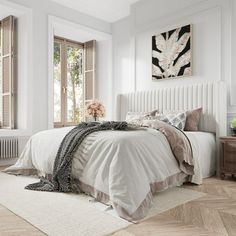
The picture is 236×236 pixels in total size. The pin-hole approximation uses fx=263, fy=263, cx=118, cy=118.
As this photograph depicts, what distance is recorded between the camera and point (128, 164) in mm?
2314

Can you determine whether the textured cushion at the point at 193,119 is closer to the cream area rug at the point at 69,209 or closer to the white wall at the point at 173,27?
the white wall at the point at 173,27

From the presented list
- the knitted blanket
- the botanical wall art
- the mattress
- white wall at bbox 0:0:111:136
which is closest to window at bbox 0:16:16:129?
white wall at bbox 0:0:111:136

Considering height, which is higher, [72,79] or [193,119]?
[72,79]

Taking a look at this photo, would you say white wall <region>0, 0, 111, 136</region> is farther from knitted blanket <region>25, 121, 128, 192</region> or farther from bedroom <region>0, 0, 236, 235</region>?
knitted blanket <region>25, 121, 128, 192</region>

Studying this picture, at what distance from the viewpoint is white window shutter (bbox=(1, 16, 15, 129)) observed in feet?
16.5

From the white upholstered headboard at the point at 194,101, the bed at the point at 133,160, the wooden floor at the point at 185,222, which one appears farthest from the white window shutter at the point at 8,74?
the wooden floor at the point at 185,222

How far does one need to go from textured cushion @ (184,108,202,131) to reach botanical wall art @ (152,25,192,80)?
816mm

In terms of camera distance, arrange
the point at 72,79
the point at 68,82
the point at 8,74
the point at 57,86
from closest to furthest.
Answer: the point at 8,74 → the point at 57,86 → the point at 68,82 → the point at 72,79

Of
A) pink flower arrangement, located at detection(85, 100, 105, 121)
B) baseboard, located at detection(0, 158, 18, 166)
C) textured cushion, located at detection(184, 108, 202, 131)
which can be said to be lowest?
baseboard, located at detection(0, 158, 18, 166)

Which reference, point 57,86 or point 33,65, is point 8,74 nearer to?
point 33,65

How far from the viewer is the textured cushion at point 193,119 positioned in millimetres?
4055

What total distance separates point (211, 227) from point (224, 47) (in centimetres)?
305

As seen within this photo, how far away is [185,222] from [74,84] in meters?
5.05

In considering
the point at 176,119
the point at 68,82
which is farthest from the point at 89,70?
the point at 176,119
